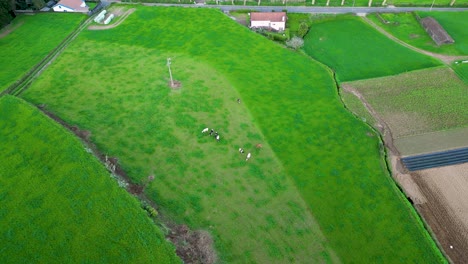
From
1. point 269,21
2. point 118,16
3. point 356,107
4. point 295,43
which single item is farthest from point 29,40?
point 356,107

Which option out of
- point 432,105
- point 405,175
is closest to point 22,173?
point 405,175

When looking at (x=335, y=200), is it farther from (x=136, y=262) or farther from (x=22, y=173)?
(x=22, y=173)

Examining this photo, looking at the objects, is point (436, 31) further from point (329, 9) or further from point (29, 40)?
point (29, 40)

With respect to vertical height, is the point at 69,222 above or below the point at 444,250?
above

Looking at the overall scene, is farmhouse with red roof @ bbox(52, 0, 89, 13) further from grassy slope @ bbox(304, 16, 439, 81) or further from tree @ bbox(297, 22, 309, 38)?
grassy slope @ bbox(304, 16, 439, 81)

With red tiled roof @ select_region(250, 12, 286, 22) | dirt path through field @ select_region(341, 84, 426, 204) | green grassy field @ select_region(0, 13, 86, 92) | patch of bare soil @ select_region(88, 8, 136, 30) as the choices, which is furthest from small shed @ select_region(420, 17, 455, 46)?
green grassy field @ select_region(0, 13, 86, 92)

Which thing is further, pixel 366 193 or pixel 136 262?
pixel 366 193
